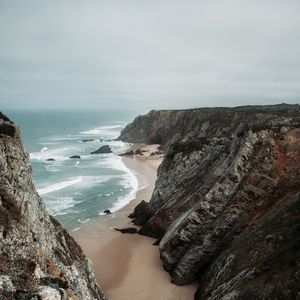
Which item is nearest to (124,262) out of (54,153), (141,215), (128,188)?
(141,215)

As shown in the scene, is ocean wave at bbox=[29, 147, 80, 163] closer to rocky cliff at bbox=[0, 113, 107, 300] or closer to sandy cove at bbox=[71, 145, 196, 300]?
sandy cove at bbox=[71, 145, 196, 300]

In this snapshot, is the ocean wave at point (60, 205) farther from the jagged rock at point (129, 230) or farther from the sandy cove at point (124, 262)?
the jagged rock at point (129, 230)

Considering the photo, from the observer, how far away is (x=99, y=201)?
40969 mm

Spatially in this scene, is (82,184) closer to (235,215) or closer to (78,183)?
(78,183)

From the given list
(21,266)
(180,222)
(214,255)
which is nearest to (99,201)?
(180,222)

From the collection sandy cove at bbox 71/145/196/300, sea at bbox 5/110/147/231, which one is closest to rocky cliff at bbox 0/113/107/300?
sandy cove at bbox 71/145/196/300

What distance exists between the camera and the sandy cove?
20047 mm

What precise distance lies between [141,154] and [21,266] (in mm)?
66825

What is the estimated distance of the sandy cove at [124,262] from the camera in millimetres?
20047

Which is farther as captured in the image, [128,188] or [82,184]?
[82,184]

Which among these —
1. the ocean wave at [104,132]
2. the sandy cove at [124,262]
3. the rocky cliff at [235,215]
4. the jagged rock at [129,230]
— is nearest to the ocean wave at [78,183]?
the sandy cove at [124,262]

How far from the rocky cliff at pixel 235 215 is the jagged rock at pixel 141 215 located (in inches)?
4.7

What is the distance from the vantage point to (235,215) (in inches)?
807

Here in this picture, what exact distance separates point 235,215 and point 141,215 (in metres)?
13.0
